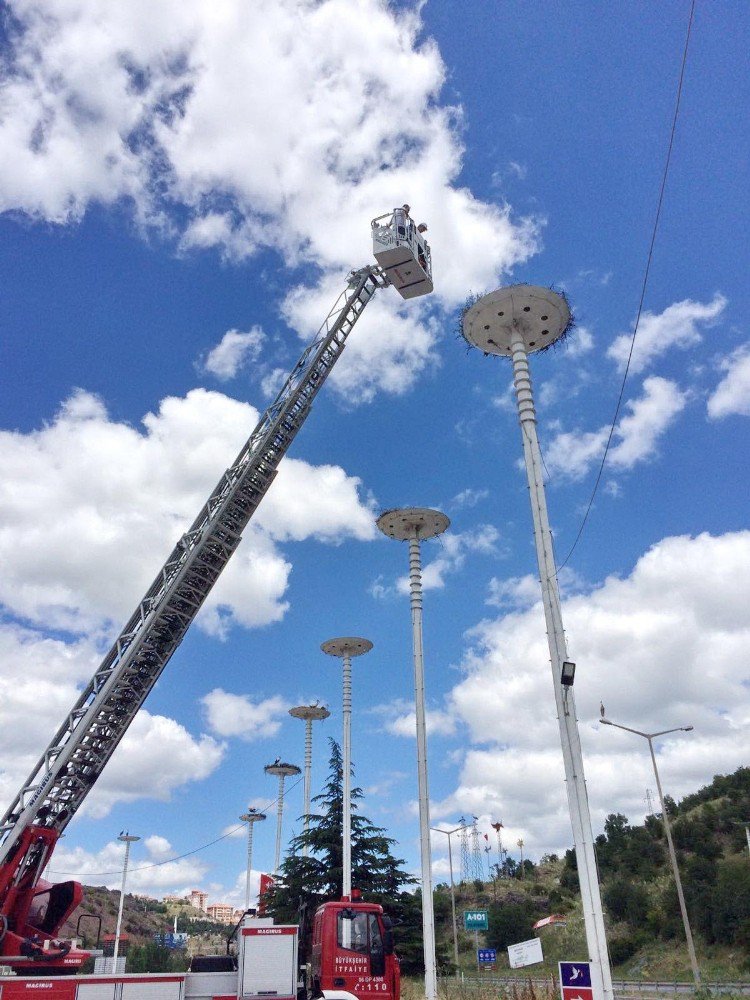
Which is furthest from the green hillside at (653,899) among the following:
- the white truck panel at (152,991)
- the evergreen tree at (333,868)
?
the white truck panel at (152,991)

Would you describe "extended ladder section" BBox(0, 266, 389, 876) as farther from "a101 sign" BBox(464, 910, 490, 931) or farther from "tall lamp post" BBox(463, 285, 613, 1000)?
"a101 sign" BBox(464, 910, 490, 931)

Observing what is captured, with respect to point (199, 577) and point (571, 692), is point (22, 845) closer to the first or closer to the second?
point (199, 577)

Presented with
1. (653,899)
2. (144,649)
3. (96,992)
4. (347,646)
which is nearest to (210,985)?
(96,992)

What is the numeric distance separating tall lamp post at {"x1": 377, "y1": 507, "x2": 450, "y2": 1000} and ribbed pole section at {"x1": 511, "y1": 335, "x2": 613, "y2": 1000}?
9878 millimetres

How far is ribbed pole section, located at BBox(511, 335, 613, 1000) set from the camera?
13.0m

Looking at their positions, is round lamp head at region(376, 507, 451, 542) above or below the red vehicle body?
above

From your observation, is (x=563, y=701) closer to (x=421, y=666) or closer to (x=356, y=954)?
(x=356, y=954)

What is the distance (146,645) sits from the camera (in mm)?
19188

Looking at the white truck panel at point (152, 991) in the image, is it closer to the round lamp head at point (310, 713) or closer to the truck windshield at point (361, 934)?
the truck windshield at point (361, 934)

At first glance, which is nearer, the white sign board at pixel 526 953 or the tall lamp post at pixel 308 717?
the white sign board at pixel 526 953

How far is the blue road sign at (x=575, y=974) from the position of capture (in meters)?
11.2

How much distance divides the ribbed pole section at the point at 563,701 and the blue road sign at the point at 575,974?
3.47 ft

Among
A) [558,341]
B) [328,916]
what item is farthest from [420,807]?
[558,341]

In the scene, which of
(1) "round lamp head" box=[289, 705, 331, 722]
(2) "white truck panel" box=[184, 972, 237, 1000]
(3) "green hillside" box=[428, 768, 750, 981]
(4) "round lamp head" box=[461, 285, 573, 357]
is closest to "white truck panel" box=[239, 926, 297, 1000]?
(2) "white truck panel" box=[184, 972, 237, 1000]
